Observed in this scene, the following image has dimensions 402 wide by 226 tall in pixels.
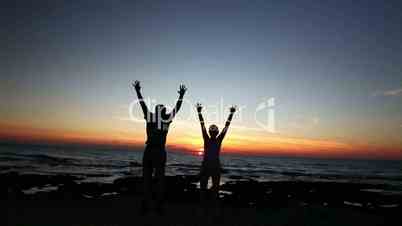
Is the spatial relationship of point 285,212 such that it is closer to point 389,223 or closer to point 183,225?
point 389,223

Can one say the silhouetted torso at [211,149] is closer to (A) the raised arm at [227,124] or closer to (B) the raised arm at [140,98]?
(A) the raised arm at [227,124]

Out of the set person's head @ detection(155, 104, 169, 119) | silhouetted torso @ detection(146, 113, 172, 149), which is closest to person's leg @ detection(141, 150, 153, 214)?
silhouetted torso @ detection(146, 113, 172, 149)

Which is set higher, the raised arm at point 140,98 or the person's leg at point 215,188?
the raised arm at point 140,98

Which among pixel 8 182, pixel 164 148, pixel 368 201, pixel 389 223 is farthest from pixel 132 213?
pixel 368 201

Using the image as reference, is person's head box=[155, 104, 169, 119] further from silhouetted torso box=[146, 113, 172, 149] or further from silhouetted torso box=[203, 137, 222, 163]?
silhouetted torso box=[203, 137, 222, 163]

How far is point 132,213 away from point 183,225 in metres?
1.86

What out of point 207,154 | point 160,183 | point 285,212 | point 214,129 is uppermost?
point 214,129

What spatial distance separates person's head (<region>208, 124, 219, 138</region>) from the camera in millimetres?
8078

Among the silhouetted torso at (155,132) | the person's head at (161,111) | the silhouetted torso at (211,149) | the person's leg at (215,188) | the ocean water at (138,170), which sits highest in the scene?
the person's head at (161,111)

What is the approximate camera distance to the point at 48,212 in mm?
8906

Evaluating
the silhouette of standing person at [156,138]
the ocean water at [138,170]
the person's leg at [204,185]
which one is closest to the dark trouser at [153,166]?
the silhouette of standing person at [156,138]

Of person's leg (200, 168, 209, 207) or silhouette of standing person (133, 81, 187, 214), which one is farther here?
person's leg (200, 168, 209, 207)

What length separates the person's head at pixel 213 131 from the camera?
8078mm

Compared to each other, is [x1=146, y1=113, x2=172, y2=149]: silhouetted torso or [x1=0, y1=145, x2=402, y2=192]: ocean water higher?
[x1=146, y1=113, x2=172, y2=149]: silhouetted torso
